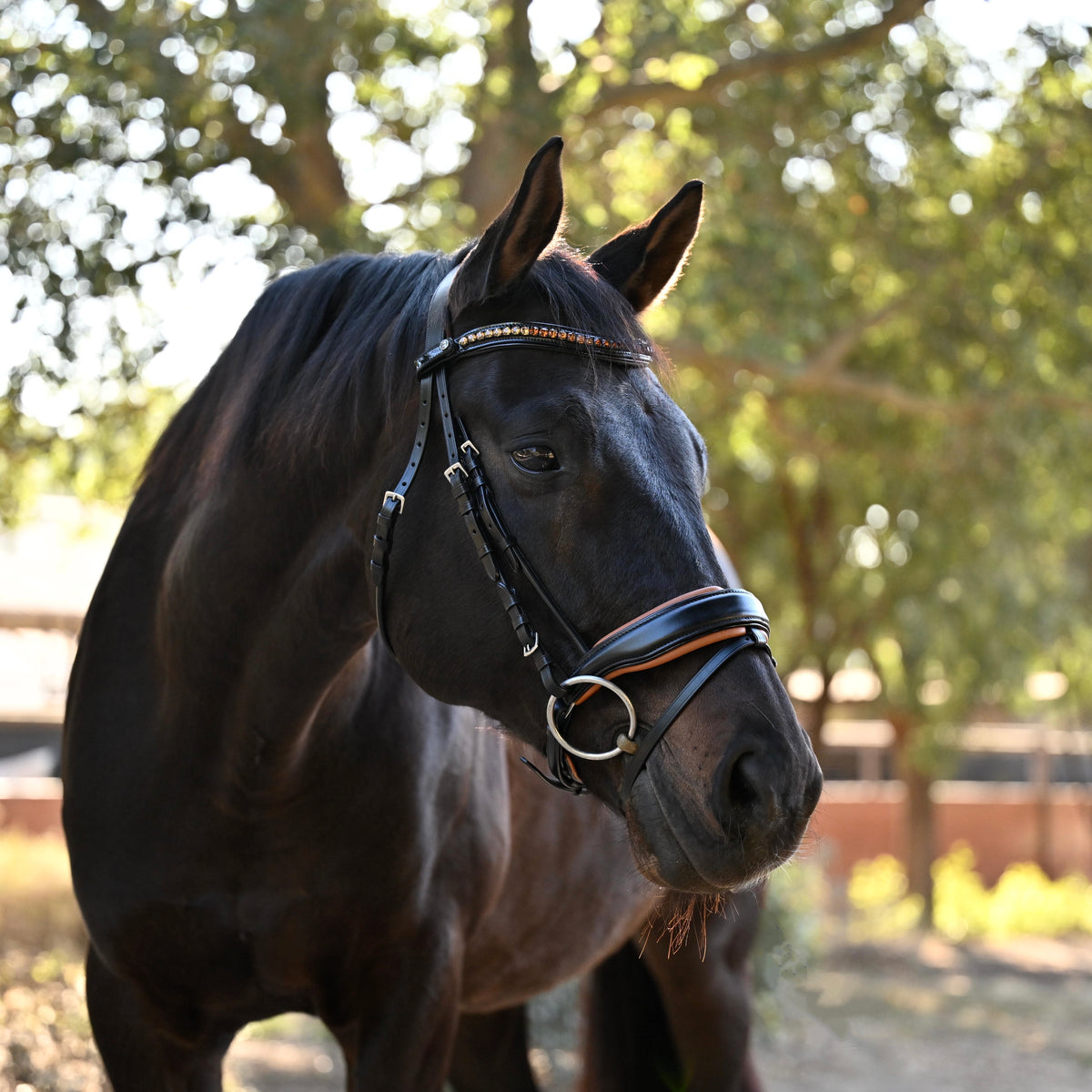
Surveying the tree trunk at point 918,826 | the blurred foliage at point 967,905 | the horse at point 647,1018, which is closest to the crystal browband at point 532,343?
the horse at point 647,1018

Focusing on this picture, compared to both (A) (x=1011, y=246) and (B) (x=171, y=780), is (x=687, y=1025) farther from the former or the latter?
(A) (x=1011, y=246)

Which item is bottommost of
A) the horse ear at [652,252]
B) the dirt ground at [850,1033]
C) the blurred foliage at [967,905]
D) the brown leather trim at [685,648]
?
the blurred foliage at [967,905]

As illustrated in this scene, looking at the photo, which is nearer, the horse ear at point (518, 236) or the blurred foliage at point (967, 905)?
the horse ear at point (518, 236)

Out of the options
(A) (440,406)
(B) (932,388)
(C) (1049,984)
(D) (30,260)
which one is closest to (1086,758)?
(C) (1049,984)

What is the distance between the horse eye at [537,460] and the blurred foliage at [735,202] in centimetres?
372

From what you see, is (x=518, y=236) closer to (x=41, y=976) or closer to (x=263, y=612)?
(x=263, y=612)

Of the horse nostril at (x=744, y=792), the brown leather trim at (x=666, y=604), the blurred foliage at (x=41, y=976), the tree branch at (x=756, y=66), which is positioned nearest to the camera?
the horse nostril at (x=744, y=792)

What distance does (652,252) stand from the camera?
6.80 ft

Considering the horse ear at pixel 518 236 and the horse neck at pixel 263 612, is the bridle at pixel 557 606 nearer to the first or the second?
the horse ear at pixel 518 236

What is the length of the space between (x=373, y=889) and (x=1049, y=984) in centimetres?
957

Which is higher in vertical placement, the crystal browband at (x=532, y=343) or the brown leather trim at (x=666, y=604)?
the crystal browband at (x=532, y=343)

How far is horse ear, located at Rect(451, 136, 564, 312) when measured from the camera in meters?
1.73

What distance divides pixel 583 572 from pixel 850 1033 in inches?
300

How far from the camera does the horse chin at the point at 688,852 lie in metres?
1.53
